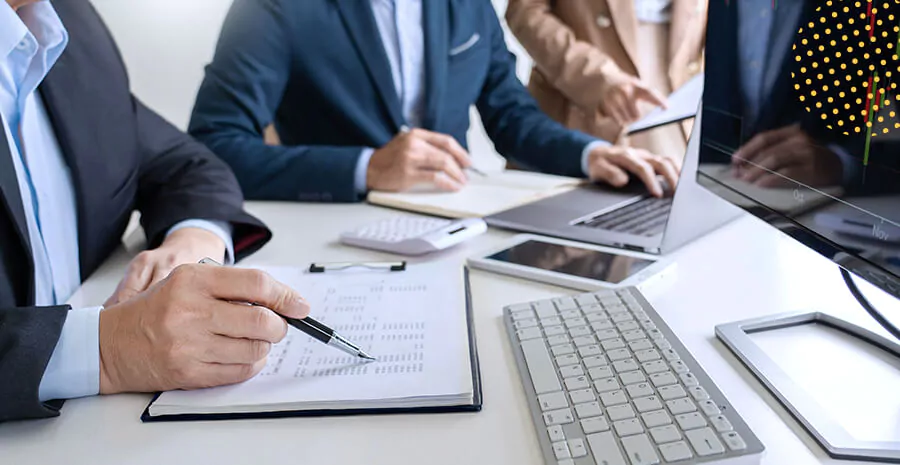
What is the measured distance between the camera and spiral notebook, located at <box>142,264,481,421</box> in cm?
57

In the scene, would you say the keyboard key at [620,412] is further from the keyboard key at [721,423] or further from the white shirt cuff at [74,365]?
the white shirt cuff at [74,365]

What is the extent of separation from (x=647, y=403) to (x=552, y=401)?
→ 0.07m

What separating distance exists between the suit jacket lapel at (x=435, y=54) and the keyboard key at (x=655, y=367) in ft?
3.72

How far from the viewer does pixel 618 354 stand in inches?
24.0

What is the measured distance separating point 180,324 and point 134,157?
1.80 ft

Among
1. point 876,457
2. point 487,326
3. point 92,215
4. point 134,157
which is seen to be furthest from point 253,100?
point 876,457

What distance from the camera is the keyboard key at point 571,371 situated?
588mm

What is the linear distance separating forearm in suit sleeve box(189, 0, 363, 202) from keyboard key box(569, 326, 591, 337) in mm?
671

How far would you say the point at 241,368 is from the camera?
23.7 inches

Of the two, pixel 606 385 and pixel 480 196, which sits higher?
pixel 606 385

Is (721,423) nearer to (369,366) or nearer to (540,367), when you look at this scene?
(540,367)

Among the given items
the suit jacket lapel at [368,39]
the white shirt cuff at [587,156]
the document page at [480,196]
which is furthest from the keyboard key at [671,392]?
the suit jacket lapel at [368,39]

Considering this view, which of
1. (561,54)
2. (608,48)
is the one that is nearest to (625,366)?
(561,54)

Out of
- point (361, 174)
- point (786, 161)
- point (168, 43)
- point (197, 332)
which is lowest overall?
point (168, 43)
